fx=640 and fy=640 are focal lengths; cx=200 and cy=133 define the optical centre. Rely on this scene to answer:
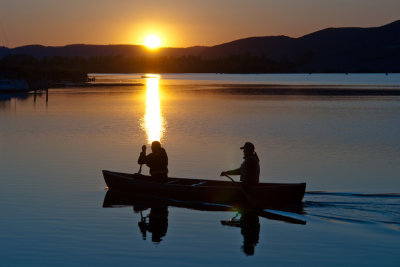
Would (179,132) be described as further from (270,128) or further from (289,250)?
(289,250)

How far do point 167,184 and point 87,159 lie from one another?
11.9 meters

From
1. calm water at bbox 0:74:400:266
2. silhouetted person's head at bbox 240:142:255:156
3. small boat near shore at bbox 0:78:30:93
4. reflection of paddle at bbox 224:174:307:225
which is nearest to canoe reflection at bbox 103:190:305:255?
reflection of paddle at bbox 224:174:307:225

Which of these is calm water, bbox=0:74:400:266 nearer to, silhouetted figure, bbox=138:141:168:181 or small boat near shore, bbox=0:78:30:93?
silhouetted figure, bbox=138:141:168:181

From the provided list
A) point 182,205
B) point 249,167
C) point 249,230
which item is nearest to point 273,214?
point 249,167

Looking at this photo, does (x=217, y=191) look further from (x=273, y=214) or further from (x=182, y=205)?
(x=273, y=214)

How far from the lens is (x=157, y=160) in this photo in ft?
77.5

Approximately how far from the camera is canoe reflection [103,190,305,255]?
18903 millimetres

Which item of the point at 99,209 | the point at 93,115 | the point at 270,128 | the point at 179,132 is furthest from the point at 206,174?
the point at 93,115

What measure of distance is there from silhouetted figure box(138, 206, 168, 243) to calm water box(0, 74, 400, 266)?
20 centimetres

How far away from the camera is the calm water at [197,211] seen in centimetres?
1681

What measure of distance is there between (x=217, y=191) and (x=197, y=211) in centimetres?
108

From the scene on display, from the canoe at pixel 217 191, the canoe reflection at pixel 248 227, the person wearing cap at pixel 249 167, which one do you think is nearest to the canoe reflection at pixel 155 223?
the canoe at pixel 217 191

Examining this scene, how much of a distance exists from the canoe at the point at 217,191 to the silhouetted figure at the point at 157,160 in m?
0.34

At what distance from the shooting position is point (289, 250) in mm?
17125
